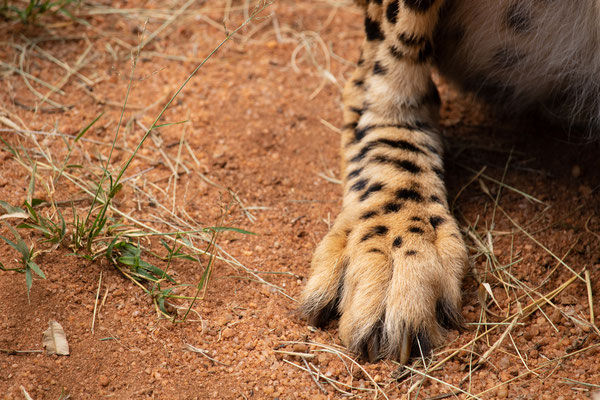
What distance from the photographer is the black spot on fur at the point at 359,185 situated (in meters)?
2.76

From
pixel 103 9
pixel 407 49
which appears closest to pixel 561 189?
pixel 407 49

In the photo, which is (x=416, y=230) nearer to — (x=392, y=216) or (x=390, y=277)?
(x=392, y=216)

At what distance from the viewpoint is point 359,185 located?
2.78 m

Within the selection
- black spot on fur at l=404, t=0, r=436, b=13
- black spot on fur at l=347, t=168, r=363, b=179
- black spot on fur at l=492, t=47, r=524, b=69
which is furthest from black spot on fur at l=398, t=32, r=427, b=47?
black spot on fur at l=347, t=168, r=363, b=179

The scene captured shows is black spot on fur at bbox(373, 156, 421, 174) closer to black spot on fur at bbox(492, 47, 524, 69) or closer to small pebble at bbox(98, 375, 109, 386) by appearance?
black spot on fur at bbox(492, 47, 524, 69)

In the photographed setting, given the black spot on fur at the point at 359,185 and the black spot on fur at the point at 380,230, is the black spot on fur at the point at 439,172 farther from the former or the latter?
the black spot on fur at the point at 380,230

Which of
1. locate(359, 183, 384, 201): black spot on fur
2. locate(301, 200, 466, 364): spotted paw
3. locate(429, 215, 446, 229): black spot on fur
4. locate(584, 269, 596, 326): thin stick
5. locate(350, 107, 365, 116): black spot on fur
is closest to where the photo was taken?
locate(301, 200, 466, 364): spotted paw

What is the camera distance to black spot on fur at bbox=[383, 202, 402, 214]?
8.50ft

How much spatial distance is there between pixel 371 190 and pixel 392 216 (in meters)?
0.19

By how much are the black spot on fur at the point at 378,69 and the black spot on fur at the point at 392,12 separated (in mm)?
191

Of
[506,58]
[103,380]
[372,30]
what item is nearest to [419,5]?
[372,30]

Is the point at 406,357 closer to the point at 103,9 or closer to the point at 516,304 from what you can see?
the point at 516,304

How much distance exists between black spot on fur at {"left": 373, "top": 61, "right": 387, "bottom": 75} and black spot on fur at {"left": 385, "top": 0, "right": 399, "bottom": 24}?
191 millimetres

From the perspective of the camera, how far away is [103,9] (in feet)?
13.4
